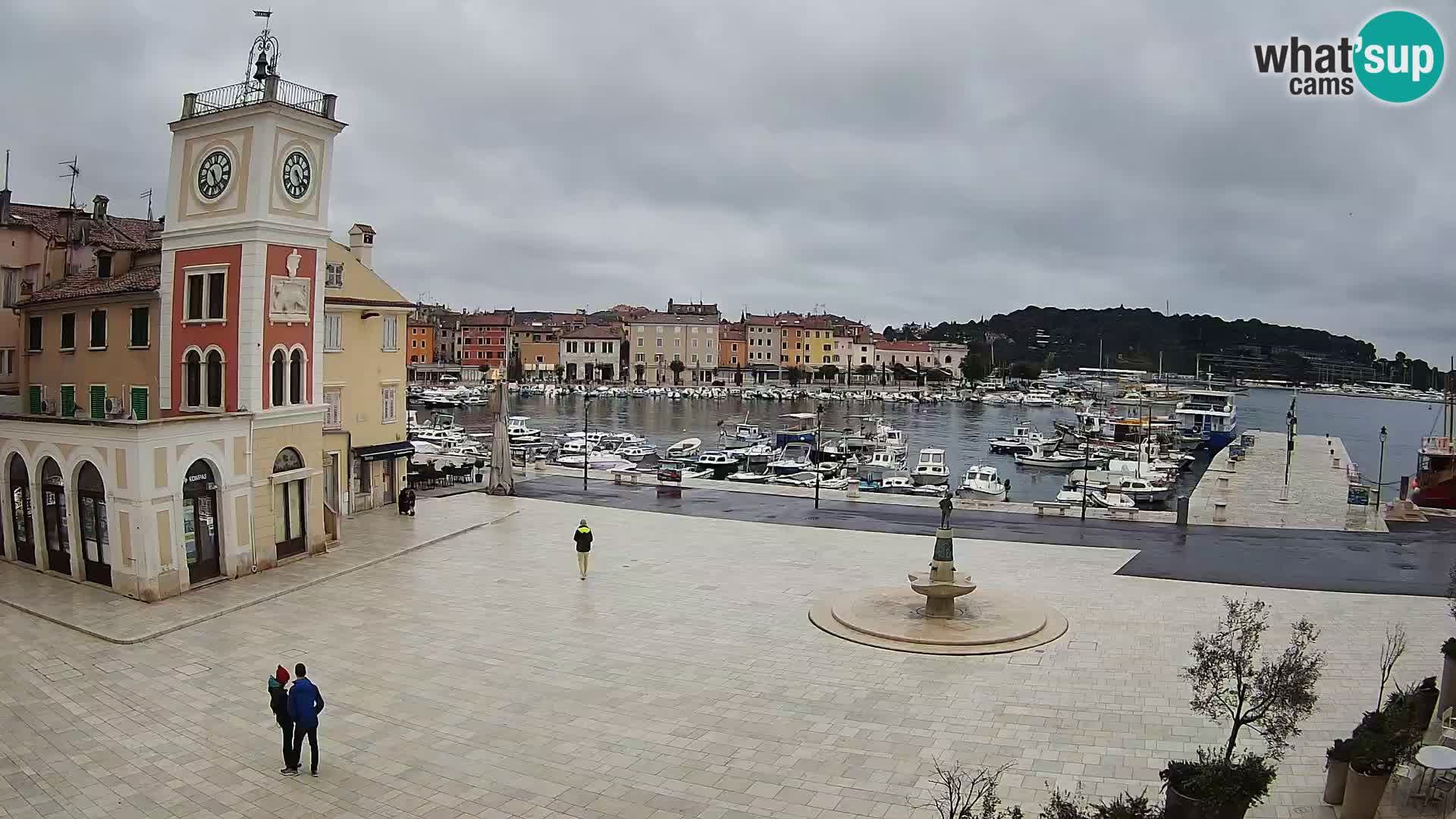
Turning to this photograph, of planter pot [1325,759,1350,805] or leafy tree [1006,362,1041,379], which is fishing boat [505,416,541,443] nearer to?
planter pot [1325,759,1350,805]

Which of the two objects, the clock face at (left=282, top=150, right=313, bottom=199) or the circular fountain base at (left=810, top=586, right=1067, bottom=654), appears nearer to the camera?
the circular fountain base at (left=810, top=586, right=1067, bottom=654)

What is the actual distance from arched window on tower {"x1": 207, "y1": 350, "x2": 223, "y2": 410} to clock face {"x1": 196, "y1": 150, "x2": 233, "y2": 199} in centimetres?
346

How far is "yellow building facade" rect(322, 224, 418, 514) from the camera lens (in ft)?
86.8

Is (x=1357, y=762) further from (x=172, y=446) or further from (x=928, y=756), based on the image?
(x=172, y=446)

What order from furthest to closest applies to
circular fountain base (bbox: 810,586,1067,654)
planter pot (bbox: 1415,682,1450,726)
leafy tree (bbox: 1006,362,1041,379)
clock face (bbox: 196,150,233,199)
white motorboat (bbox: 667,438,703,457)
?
leafy tree (bbox: 1006,362,1041,379), white motorboat (bbox: 667,438,703,457), clock face (bbox: 196,150,233,199), circular fountain base (bbox: 810,586,1067,654), planter pot (bbox: 1415,682,1450,726)

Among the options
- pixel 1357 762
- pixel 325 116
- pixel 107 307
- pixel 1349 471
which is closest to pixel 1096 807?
pixel 1357 762

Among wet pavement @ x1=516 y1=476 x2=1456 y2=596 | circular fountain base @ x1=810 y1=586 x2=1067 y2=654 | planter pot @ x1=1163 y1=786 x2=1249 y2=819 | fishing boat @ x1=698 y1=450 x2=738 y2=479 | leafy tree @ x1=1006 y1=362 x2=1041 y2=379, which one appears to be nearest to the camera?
planter pot @ x1=1163 y1=786 x2=1249 y2=819

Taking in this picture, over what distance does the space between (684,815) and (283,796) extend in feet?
14.1

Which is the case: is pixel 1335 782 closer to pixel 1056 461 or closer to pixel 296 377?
pixel 296 377

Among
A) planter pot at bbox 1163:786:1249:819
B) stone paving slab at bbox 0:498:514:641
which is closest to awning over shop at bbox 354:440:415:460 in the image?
stone paving slab at bbox 0:498:514:641

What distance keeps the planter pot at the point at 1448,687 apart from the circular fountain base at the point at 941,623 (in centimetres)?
515

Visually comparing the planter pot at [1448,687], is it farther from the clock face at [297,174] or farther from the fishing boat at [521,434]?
the fishing boat at [521,434]

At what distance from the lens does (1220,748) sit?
1077cm

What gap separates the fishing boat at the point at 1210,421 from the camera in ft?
224
